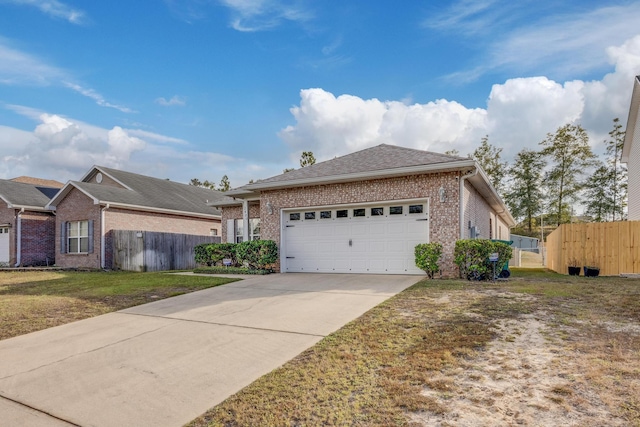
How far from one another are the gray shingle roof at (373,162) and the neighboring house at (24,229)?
14.8 meters

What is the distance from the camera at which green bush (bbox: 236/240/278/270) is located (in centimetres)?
1259

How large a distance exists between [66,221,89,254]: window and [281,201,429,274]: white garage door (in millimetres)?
11238

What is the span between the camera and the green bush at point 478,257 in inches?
376

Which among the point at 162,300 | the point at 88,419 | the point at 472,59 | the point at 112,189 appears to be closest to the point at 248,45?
the point at 472,59

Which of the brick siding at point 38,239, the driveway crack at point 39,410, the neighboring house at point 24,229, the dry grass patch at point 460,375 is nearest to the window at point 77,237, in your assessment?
the neighboring house at point 24,229

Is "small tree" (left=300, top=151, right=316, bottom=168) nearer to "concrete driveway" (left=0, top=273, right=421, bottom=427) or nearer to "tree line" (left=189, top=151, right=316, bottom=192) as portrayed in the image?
"tree line" (left=189, top=151, right=316, bottom=192)

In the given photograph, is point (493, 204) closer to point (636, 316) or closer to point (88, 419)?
point (636, 316)

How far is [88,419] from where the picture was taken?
115 inches

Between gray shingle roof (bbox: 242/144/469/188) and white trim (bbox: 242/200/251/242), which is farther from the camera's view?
white trim (bbox: 242/200/251/242)

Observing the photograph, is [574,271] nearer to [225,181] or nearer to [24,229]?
[24,229]

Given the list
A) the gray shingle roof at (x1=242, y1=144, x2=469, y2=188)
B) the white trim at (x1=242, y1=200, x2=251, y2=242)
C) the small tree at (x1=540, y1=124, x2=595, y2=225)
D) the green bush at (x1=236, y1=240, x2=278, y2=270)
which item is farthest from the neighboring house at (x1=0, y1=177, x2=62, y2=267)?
the small tree at (x1=540, y1=124, x2=595, y2=225)

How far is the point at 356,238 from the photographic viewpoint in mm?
11820

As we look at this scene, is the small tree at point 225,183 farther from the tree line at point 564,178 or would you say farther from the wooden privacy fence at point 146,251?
the tree line at point 564,178

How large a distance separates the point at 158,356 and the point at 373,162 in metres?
9.16
